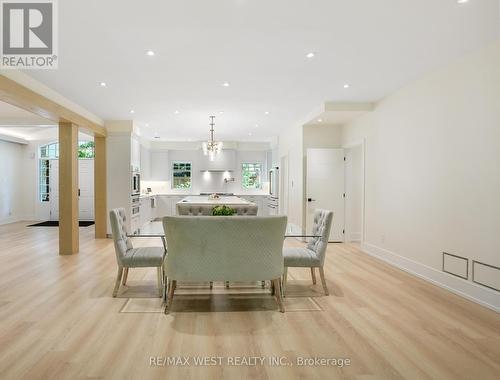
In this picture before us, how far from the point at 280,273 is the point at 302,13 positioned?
229 centimetres

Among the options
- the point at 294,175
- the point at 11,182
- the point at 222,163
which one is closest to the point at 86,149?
the point at 11,182

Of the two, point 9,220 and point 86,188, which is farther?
point 86,188

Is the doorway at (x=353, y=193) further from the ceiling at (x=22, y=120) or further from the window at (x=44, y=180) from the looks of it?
the window at (x=44, y=180)

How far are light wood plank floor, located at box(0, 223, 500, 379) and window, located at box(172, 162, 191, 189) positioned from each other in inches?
265

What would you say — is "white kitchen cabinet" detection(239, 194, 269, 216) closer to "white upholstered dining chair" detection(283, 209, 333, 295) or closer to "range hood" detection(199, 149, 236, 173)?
"range hood" detection(199, 149, 236, 173)

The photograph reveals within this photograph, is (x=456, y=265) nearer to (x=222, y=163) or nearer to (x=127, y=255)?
(x=127, y=255)

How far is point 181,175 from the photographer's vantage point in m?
10.8

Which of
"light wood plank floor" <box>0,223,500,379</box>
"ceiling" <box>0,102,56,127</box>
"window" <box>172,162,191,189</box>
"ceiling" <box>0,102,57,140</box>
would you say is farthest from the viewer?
"window" <box>172,162,191,189</box>

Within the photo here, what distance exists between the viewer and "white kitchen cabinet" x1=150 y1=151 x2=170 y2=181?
35.0ft

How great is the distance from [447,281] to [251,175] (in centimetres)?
766

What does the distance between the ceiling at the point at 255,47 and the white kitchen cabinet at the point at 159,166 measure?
5.12 metres

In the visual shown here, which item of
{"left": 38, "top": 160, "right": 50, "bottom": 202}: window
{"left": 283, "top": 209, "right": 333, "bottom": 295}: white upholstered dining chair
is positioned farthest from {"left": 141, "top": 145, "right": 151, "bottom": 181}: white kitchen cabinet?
{"left": 283, "top": 209, "right": 333, "bottom": 295}: white upholstered dining chair

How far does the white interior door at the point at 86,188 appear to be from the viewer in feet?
32.5

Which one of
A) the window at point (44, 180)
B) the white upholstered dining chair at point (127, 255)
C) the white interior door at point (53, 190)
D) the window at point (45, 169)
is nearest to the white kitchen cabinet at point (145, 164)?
the window at point (45, 169)
